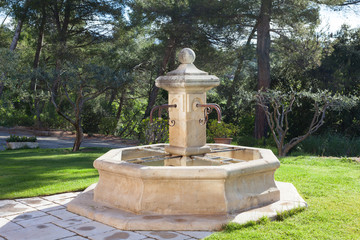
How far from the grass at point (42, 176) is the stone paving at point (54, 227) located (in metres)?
0.72

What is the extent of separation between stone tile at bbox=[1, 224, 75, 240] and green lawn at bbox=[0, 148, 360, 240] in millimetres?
1510

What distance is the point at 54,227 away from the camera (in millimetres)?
4348

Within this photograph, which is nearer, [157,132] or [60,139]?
[157,132]

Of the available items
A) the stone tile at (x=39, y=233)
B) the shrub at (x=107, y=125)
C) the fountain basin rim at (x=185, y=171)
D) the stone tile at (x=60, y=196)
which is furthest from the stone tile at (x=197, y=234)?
the shrub at (x=107, y=125)

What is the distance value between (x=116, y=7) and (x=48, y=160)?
1097cm

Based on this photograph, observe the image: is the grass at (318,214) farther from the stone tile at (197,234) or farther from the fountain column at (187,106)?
the fountain column at (187,106)

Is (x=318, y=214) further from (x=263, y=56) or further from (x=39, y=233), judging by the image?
(x=263, y=56)

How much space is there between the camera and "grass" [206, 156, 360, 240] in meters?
4.04

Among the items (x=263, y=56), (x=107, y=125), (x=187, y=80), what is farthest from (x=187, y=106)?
(x=107, y=125)

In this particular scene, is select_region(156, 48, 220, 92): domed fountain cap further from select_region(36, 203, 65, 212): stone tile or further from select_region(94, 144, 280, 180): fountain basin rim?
select_region(36, 203, 65, 212): stone tile

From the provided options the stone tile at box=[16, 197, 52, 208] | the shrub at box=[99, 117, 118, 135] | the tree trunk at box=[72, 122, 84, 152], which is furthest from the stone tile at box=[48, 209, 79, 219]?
the shrub at box=[99, 117, 118, 135]

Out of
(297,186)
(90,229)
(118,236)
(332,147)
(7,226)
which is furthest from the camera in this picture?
(332,147)

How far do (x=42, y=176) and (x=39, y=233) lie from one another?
334 cm

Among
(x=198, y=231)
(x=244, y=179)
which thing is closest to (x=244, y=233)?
(x=198, y=231)
